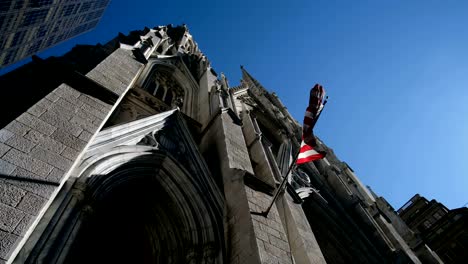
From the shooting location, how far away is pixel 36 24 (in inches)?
1574

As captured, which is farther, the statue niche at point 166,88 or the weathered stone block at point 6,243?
the statue niche at point 166,88

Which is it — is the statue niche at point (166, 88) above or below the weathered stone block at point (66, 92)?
above

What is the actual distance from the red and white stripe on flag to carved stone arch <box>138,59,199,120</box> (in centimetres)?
551

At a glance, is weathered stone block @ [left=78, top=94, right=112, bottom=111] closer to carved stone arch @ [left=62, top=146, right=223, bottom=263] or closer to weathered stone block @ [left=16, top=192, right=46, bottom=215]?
carved stone arch @ [left=62, top=146, right=223, bottom=263]

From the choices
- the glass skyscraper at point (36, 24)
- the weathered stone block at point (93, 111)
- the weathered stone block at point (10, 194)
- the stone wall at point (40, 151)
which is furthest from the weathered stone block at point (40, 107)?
the glass skyscraper at point (36, 24)

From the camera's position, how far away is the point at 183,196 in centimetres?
568

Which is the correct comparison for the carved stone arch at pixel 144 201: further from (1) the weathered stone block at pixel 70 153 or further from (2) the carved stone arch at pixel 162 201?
(1) the weathered stone block at pixel 70 153

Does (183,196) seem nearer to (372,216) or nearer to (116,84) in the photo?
(116,84)

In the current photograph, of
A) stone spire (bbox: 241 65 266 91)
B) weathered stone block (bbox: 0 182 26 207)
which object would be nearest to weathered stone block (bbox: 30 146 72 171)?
weathered stone block (bbox: 0 182 26 207)

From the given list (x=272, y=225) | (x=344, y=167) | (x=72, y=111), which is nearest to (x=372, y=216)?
(x=344, y=167)

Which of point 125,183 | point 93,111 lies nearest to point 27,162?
point 93,111

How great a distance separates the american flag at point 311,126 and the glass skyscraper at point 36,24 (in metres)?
36.6

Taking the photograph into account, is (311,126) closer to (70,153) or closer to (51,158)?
(70,153)

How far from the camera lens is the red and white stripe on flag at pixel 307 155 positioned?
586cm
